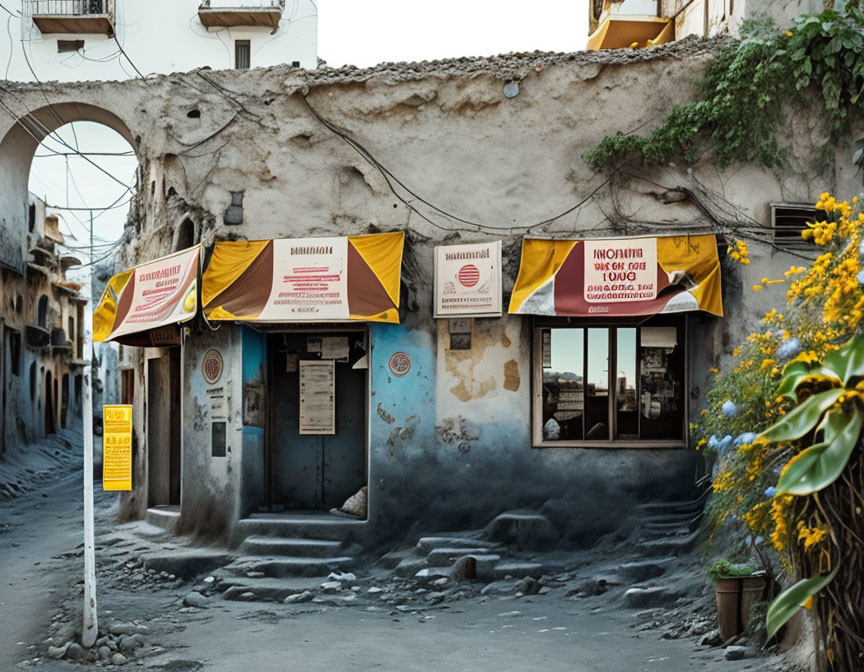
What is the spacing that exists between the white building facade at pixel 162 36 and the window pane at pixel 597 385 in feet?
86.0

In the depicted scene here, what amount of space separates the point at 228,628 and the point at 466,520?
11.1ft

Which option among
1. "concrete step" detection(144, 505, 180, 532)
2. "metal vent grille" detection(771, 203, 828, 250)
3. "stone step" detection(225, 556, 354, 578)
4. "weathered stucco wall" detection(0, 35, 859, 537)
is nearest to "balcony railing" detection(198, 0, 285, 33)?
"weathered stucco wall" detection(0, 35, 859, 537)

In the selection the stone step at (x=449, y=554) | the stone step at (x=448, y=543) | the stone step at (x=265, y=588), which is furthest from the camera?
the stone step at (x=448, y=543)

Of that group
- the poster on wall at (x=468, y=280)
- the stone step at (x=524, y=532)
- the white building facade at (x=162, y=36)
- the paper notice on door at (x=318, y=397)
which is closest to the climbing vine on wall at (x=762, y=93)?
the poster on wall at (x=468, y=280)

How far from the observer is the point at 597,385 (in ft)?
38.2

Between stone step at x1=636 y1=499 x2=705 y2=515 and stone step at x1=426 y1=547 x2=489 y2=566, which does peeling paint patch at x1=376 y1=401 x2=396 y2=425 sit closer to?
stone step at x1=426 y1=547 x2=489 y2=566

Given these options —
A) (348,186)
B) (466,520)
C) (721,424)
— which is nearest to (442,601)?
(466,520)

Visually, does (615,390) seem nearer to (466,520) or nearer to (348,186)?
(466,520)

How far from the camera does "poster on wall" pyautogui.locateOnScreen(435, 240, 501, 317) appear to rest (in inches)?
448

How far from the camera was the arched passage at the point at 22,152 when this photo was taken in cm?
1447

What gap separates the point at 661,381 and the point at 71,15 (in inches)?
1213

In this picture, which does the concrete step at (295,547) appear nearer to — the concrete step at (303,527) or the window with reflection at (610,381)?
the concrete step at (303,527)

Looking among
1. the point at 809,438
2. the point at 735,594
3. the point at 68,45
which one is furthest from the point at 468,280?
the point at 68,45

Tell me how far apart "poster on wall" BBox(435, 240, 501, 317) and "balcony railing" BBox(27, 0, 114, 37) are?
28.6 m
